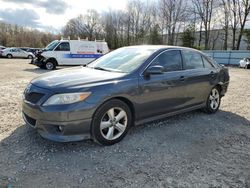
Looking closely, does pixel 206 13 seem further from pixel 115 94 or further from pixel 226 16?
pixel 115 94

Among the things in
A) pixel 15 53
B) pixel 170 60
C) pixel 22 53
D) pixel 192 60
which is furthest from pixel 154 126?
pixel 15 53

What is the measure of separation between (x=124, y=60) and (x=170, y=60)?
0.93 meters

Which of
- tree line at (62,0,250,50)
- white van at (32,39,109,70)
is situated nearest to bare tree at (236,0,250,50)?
tree line at (62,0,250,50)

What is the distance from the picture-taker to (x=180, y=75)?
4.84 metres

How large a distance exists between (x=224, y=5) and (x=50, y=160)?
45.5 m

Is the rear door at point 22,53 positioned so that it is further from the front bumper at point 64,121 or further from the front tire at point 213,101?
the front bumper at point 64,121

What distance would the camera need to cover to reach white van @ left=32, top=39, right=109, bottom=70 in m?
16.2

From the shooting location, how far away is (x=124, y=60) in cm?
457

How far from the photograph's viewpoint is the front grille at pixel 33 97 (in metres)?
3.55

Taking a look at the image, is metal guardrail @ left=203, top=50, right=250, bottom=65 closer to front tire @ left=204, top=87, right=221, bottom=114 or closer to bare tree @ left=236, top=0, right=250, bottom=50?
bare tree @ left=236, top=0, right=250, bottom=50

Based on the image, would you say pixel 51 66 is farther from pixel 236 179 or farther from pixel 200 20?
pixel 200 20

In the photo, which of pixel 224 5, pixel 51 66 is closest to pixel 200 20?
pixel 224 5

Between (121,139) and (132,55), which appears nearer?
(121,139)

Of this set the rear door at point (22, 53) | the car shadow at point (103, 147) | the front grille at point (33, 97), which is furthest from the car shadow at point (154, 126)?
the rear door at point (22, 53)
